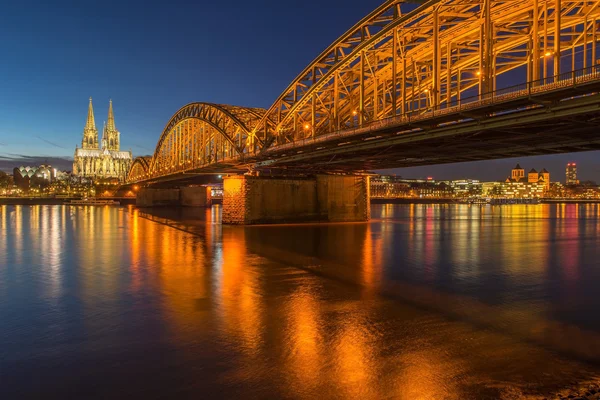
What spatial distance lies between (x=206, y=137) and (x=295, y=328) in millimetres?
78195

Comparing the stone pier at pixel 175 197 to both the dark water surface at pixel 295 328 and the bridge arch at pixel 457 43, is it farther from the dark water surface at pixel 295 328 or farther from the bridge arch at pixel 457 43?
the dark water surface at pixel 295 328

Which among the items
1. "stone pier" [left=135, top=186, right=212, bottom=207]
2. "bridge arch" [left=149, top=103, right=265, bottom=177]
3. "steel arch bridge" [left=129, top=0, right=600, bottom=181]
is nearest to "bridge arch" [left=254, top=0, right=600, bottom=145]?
"steel arch bridge" [left=129, top=0, right=600, bottom=181]

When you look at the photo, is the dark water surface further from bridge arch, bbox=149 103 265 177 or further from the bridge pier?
bridge arch, bbox=149 103 265 177

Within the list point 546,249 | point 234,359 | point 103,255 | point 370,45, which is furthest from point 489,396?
point 370,45

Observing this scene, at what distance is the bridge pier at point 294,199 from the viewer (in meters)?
52.6

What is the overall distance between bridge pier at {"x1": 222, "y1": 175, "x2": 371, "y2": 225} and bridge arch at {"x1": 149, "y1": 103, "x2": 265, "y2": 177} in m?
5.46

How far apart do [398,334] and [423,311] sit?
2.79 meters

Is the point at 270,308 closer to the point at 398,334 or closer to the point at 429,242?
the point at 398,334

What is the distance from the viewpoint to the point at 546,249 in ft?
104

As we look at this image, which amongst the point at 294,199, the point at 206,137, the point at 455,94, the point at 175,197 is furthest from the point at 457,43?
the point at 175,197

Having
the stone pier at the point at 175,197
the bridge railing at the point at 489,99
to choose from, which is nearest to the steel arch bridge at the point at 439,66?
the bridge railing at the point at 489,99

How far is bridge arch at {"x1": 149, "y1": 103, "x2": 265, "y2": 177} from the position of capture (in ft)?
212

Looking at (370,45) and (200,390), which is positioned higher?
(370,45)

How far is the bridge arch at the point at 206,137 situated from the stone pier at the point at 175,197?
7.26 metres
